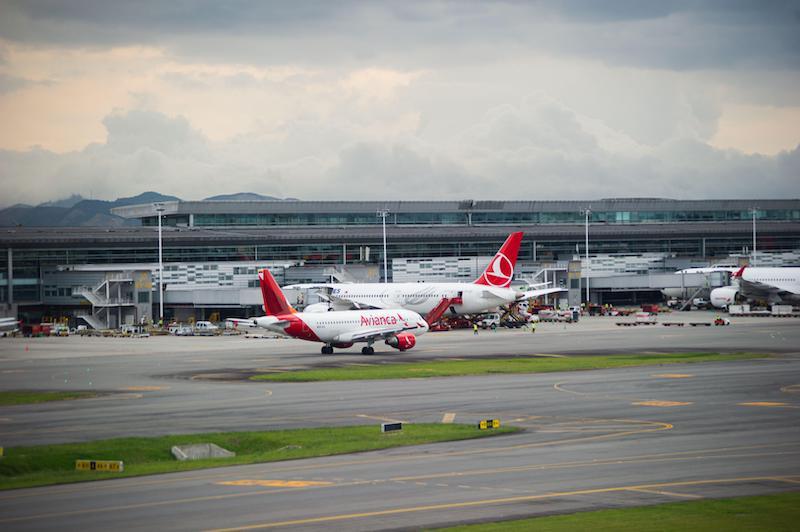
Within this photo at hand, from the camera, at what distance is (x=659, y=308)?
16638 centimetres

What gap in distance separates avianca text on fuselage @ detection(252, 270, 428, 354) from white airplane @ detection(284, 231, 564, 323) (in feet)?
108

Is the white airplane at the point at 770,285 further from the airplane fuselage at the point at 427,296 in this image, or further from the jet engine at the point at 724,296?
the airplane fuselage at the point at 427,296

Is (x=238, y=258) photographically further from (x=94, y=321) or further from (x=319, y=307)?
(x=319, y=307)

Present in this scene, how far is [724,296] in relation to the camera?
15412 centimetres

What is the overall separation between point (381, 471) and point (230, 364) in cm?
4827

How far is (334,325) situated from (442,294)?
1515 inches

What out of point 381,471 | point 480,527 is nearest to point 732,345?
point 381,471

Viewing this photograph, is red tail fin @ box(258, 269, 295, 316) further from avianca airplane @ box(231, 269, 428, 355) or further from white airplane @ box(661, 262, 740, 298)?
white airplane @ box(661, 262, 740, 298)

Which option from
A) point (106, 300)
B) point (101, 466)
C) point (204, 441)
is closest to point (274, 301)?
point (204, 441)

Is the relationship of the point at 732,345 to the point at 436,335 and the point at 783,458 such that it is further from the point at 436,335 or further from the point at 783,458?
the point at 783,458

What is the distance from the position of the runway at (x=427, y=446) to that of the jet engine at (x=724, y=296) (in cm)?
6392

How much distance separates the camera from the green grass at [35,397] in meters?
60.3

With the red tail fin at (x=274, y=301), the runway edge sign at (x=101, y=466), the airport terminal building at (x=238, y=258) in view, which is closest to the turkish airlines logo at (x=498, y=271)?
the airport terminal building at (x=238, y=258)

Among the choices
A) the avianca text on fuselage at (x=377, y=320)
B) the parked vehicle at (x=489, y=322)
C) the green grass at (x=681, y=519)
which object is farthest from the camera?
the parked vehicle at (x=489, y=322)
